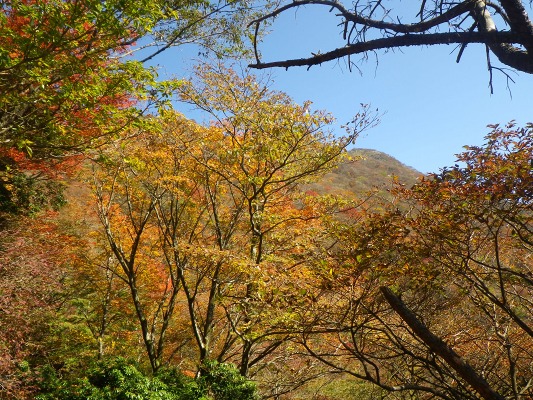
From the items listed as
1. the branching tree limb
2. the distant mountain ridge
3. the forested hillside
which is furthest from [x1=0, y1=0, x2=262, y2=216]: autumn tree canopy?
the distant mountain ridge

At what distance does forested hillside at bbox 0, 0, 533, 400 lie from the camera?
3.66m

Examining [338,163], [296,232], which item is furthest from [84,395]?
[338,163]

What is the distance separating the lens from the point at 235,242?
10.8m

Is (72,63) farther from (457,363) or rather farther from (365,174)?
(365,174)

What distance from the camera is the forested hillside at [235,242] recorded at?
12.0 feet

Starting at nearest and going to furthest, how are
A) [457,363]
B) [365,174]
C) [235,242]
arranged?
[457,363], [235,242], [365,174]

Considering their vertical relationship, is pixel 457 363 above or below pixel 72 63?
below

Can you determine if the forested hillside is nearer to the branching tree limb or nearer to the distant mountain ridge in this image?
the branching tree limb

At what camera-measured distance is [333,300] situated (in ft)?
15.6

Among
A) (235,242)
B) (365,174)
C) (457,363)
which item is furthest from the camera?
(365,174)

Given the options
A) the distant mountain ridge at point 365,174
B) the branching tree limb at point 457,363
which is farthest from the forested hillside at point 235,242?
the distant mountain ridge at point 365,174

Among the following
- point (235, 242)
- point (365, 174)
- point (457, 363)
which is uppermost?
point (365, 174)

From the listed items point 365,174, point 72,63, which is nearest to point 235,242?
point 72,63

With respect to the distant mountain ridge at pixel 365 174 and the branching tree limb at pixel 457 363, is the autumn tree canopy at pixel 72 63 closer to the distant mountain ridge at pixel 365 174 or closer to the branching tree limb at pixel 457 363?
the branching tree limb at pixel 457 363
